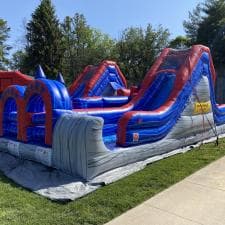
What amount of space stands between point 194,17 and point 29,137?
31.1 meters

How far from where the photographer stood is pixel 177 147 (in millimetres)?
7391

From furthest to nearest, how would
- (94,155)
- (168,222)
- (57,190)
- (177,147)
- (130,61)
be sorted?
(130,61) → (177,147) → (94,155) → (57,190) → (168,222)

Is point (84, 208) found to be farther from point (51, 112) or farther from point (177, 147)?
point (177, 147)

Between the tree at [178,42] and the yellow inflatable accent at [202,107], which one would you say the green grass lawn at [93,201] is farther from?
the tree at [178,42]

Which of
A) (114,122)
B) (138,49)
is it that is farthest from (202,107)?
(138,49)

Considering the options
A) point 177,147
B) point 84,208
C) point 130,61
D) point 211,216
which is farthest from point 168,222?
point 130,61

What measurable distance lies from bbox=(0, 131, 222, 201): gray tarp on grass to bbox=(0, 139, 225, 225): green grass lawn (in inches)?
4.5

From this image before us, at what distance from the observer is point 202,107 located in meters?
8.24

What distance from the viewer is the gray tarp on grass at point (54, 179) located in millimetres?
→ 4898

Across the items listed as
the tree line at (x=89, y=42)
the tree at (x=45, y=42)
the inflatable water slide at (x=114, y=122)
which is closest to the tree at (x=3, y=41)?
the tree line at (x=89, y=42)

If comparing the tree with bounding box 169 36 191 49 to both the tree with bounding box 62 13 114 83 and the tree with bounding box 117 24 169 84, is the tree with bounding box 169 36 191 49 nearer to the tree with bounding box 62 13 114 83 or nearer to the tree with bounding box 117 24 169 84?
the tree with bounding box 117 24 169 84

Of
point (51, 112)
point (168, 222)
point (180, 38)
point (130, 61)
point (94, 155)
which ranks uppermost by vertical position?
point (180, 38)

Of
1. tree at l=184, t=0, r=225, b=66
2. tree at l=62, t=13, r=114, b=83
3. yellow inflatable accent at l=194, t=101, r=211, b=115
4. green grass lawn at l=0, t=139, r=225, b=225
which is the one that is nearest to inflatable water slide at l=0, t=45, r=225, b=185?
yellow inflatable accent at l=194, t=101, r=211, b=115

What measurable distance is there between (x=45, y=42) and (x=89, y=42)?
309 inches
